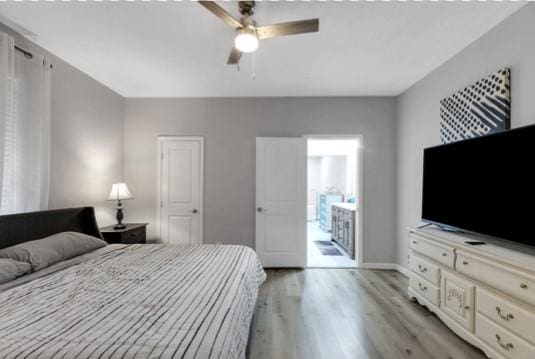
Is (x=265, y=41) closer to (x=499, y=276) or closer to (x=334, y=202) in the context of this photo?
(x=499, y=276)

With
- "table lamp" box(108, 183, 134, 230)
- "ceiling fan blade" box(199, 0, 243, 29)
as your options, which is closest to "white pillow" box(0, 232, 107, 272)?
"table lamp" box(108, 183, 134, 230)

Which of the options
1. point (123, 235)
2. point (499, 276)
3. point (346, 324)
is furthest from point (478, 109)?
point (123, 235)

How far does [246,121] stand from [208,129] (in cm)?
63

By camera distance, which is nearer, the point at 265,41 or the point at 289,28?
the point at 289,28

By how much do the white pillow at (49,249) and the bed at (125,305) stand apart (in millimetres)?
63

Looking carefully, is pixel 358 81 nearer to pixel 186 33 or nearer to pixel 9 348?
pixel 186 33

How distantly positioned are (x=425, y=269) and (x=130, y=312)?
2.62 meters

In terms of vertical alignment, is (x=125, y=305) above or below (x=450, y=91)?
below

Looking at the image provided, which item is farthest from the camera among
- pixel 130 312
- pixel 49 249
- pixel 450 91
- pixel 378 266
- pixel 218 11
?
pixel 378 266

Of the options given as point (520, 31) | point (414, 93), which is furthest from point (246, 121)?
point (520, 31)

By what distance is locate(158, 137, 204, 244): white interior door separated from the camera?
398cm

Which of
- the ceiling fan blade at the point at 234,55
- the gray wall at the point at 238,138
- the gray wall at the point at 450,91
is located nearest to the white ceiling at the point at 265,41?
the gray wall at the point at 450,91

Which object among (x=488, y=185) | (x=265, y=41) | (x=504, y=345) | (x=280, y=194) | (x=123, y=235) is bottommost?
(x=504, y=345)

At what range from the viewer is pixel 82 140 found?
310 centimetres
